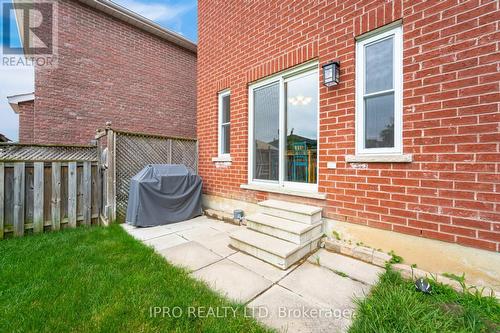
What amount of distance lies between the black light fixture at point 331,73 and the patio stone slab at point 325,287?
97.5 inches

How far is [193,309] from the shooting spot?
193 centimetres

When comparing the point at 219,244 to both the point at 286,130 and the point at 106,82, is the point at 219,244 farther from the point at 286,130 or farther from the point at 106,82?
the point at 106,82

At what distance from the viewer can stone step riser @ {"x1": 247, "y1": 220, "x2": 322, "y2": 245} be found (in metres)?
2.91

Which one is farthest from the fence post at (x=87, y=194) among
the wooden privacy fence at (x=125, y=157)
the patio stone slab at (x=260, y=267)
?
the patio stone slab at (x=260, y=267)

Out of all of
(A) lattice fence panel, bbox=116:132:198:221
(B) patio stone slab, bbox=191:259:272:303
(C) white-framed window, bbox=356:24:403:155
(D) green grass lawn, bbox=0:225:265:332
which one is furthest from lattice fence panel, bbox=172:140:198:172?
(C) white-framed window, bbox=356:24:403:155

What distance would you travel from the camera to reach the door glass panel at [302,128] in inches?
142

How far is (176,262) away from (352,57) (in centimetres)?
363

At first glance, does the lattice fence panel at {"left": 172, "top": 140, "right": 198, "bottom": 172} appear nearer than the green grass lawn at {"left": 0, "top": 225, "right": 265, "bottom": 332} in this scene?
No

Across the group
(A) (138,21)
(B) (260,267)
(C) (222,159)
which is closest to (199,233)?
(B) (260,267)

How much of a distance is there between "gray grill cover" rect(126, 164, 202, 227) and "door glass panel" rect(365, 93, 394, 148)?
368 cm

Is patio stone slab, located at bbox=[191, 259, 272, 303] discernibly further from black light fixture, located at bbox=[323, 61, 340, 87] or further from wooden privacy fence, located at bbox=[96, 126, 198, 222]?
wooden privacy fence, located at bbox=[96, 126, 198, 222]

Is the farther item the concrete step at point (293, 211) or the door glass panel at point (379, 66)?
the concrete step at point (293, 211)

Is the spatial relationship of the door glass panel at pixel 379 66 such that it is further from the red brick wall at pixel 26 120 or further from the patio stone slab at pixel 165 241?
the red brick wall at pixel 26 120

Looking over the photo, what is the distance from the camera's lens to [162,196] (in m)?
4.56
